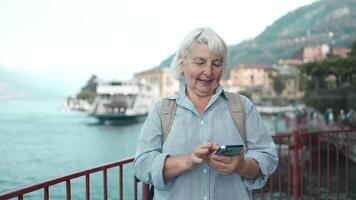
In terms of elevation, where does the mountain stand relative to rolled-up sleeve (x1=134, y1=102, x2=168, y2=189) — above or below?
above

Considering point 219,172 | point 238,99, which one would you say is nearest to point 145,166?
point 219,172

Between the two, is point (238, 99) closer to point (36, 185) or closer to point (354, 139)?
point (36, 185)

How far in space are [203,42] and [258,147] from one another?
1.52 ft

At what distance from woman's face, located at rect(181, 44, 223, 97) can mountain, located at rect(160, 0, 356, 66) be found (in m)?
111

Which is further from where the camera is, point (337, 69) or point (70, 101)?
point (70, 101)

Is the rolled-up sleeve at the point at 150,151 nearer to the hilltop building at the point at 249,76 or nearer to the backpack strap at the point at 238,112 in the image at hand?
the backpack strap at the point at 238,112

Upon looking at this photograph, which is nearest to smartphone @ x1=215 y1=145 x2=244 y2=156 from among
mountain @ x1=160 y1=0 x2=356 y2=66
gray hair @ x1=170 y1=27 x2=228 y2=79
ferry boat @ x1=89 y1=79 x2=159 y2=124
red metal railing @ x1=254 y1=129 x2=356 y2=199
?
gray hair @ x1=170 y1=27 x2=228 y2=79

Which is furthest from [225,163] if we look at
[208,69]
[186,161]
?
[208,69]

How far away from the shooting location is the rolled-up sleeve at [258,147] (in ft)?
6.12

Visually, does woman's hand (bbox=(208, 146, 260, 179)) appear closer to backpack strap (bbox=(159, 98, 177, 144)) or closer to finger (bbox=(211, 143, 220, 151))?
finger (bbox=(211, 143, 220, 151))

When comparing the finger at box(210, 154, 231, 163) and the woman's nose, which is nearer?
the finger at box(210, 154, 231, 163)

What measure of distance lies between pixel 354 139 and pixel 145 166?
1843cm

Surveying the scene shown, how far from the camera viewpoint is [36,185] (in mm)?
2074

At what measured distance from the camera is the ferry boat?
57.4m
